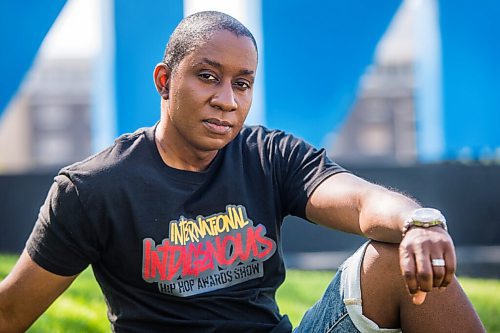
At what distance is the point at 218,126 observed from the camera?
7.41 ft

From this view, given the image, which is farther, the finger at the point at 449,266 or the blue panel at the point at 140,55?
the blue panel at the point at 140,55

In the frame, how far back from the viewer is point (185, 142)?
7.55ft

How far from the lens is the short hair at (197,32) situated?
2.26 metres

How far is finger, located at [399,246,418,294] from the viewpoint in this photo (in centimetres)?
174

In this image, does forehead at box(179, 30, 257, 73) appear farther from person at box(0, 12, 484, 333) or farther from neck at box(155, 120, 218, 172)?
neck at box(155, 120, 218, 172)

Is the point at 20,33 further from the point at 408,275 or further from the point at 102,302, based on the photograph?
the point at 408,275

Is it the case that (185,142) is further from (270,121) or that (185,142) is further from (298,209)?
(270,121)

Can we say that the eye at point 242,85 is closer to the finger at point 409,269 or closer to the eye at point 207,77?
the eye at point 207,77

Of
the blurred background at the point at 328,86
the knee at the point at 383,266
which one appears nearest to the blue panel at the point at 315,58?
the blurred background at the point at 328,86

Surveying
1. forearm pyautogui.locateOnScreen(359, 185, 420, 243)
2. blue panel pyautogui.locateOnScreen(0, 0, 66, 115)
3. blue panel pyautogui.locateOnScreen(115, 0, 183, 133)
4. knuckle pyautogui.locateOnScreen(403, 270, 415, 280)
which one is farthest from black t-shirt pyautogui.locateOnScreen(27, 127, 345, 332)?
blue panel pyautogui.locateOnScreen(0, 0, 66, 115)

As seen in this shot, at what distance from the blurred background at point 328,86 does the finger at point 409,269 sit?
480 centimetres

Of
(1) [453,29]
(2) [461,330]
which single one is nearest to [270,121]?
(1) [453,29]

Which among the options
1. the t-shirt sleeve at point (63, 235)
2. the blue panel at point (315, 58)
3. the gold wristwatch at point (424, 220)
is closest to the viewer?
the gold wristwatch at point (424, 220)

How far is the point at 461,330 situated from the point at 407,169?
194 inches
